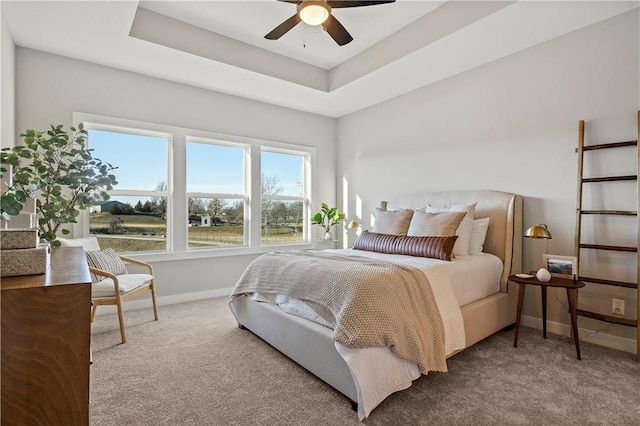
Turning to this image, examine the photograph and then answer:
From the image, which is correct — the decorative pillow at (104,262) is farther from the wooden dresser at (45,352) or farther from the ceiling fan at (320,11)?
the ceiling fan at (320,11)

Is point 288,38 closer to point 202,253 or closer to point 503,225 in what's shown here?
point 202,253

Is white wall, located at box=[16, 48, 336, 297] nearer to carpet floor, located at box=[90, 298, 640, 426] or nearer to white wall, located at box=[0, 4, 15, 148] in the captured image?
white wall, located at box=[0, 4, 15, 148]

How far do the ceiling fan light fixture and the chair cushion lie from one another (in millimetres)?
2645

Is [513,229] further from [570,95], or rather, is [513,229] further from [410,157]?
[410,157]

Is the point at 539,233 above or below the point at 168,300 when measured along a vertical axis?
above

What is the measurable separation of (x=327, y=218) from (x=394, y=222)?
1859 mm

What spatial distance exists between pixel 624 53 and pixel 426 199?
6.88 feet

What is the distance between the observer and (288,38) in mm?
3568

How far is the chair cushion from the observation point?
273 centimetres

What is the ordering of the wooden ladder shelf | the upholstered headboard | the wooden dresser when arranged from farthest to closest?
the upholstered headboard, the wooden ladder shelf, the wooden dresser

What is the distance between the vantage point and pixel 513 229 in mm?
3178

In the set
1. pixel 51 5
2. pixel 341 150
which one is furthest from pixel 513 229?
pixel 51 5

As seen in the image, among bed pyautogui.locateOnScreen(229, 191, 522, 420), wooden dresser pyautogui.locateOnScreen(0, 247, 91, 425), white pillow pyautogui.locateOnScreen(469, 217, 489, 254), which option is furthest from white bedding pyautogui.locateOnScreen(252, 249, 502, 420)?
wooden dresser pyautogui.locateOnScreen(0, 247, 91, 425)

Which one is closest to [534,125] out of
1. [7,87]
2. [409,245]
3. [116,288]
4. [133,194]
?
[409,245]
